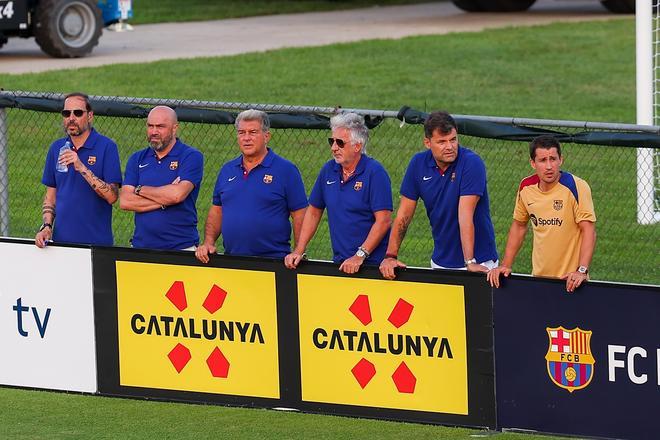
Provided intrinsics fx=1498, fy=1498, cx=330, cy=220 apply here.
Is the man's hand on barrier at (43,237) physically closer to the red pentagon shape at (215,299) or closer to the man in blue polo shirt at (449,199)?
the red pentagon shape at (215,299)

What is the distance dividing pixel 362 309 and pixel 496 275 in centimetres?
86

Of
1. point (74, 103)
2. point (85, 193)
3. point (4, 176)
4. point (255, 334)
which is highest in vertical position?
point (74, 103)

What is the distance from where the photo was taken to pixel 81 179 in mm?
10242

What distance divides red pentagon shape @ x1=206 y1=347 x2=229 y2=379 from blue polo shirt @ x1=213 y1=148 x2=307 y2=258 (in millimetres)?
750

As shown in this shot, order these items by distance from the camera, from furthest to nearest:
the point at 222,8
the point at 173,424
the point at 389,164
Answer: the point at 222,8 → the point at 389,164 → the point at 173,424

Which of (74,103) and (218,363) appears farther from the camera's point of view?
(74,103)

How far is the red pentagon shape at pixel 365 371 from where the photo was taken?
28.6 ft

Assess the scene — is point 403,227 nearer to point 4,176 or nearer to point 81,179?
point 81,179

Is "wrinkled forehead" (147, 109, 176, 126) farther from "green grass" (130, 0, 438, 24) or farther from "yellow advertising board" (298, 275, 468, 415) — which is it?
"green grass" (130, 0, 438, 24)

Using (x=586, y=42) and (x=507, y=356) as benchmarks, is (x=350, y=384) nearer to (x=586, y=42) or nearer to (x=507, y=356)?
(x=507, y=356)

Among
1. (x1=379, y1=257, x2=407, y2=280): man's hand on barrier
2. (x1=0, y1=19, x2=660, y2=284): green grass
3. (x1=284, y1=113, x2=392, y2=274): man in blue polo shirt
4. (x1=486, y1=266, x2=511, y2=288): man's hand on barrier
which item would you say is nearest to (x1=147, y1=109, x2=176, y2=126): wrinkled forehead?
(x1=284, y1=113, x2=392, y2=274): man in blue polo shirt

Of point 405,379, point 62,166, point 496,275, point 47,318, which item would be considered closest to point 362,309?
point 405,379

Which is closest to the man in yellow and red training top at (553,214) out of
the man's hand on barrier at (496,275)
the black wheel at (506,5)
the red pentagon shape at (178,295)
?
the man's hand on barrier at (496,275)

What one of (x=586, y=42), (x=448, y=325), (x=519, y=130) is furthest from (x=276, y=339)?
(x=586, y=42)
